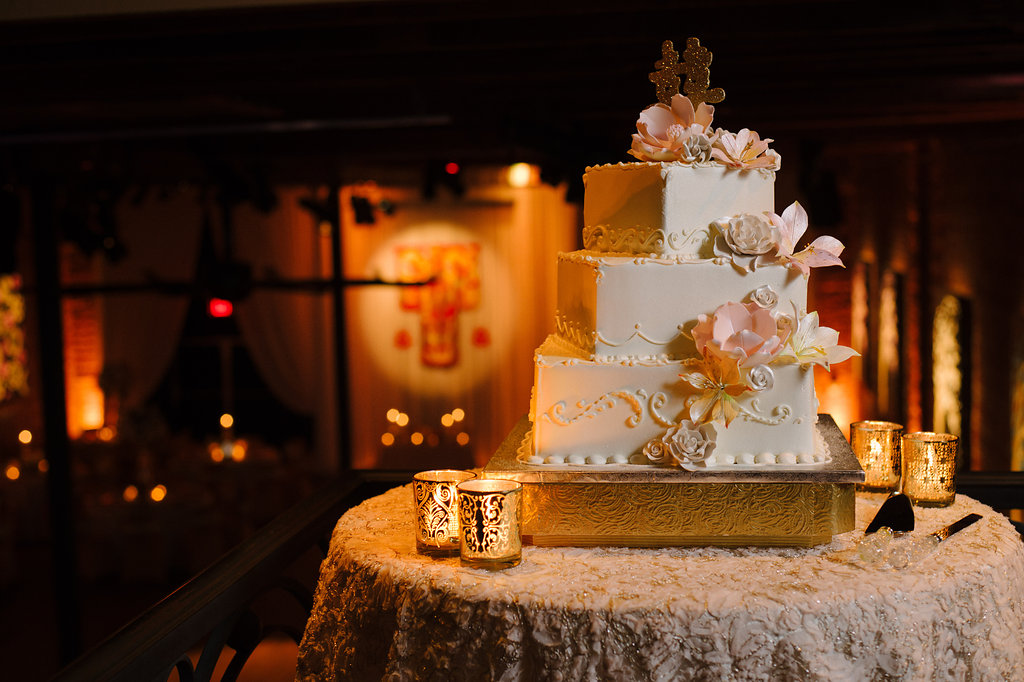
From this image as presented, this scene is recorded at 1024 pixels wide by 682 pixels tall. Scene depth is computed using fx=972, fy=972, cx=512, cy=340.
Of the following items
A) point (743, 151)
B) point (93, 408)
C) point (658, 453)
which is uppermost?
point (743, 151)

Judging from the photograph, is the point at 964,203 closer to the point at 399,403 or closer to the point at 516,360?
the point at 516,360

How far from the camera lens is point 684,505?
2.02 meters

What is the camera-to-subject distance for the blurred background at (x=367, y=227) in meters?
3.62

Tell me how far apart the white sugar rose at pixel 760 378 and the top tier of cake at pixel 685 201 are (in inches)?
A: 13.0

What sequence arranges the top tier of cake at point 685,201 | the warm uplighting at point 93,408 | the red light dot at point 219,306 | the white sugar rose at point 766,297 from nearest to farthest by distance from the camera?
the white sugar rose at point 766,297 < the top tier of cake at point 685,201 < the red light dot at point 219,306 < the warm uplighting at point 93,408

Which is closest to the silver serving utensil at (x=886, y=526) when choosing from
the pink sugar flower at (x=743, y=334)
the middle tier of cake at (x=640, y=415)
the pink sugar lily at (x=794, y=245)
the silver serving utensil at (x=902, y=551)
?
the silver serving utensil at (x=902, y=551)

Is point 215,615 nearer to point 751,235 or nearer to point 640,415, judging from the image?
point 640,415

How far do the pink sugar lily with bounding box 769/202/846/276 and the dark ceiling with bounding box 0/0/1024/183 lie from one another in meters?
1.18

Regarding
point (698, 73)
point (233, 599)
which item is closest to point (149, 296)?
point (233, 599)

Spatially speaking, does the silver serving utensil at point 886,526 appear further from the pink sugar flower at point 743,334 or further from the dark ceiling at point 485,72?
the dark ceiling at point 485,72

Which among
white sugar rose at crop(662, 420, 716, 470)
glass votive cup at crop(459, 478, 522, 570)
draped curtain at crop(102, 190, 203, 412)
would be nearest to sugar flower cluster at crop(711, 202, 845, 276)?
white sugar rose at crop(662, 420, 716, 470)

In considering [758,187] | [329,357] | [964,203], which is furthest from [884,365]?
[758,187]

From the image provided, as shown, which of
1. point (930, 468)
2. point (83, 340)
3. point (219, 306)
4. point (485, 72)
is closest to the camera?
point (930, 468)

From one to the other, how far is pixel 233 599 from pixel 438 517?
44 centimetres
